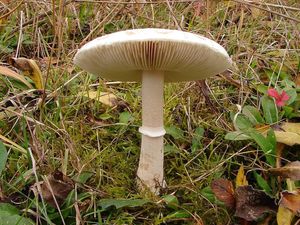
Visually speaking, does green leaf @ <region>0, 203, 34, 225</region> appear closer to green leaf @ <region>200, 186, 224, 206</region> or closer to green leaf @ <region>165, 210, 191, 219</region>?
green leaf @ <region>165, 210, 191, 219</region>

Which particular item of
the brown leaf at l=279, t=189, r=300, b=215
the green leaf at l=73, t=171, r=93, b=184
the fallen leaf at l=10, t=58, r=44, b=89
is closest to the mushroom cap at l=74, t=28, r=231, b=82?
the green leaf at l=73, t=171, r=93, b=184

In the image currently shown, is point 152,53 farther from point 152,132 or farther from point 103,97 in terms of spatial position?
point 103,97

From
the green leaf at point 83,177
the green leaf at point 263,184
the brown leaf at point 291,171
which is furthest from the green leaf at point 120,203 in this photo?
the brown leaf at point 291,171

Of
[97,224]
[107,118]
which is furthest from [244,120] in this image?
[97,224]

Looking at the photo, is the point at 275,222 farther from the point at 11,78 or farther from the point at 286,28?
the point at 286,28

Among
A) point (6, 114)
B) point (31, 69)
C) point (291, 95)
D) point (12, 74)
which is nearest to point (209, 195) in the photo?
point (291, 95)
